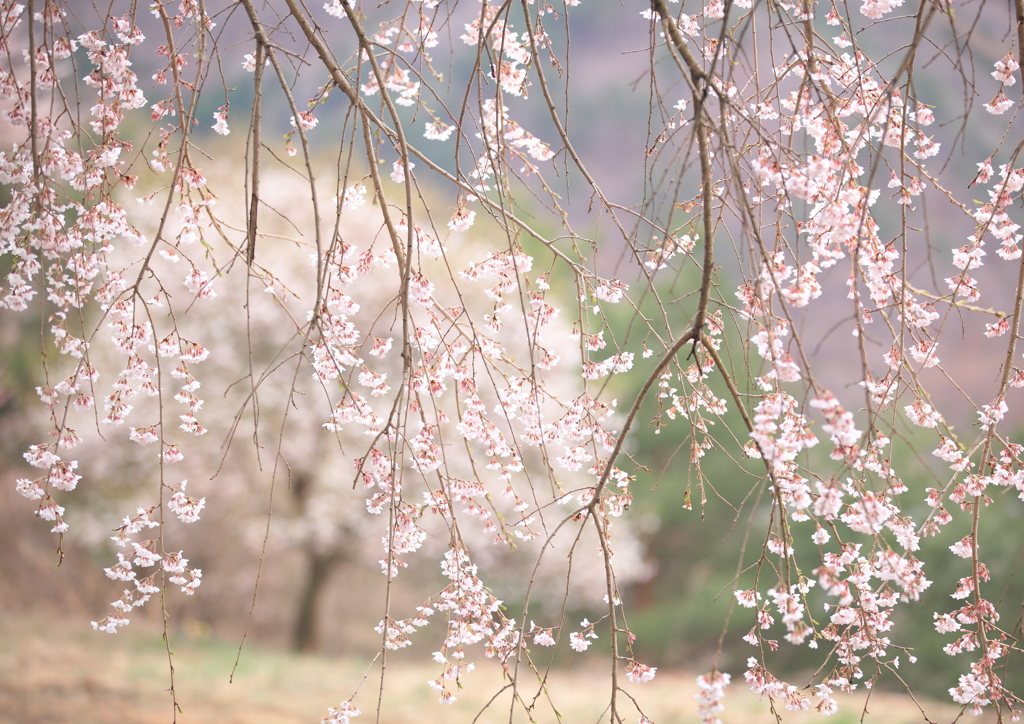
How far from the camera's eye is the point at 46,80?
1.67 m

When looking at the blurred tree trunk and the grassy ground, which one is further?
the blurred tree trunk

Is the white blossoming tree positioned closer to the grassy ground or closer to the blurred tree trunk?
the grassy ground

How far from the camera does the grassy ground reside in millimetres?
4500

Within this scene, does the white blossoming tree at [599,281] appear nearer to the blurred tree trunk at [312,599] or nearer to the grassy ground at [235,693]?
the grassy ground at [235,693]

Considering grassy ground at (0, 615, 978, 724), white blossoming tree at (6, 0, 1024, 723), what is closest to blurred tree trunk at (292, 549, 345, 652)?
grassy ground at (0, 615, 978, 724)

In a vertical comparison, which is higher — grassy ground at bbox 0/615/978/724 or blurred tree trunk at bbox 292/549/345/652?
blurred tree trunk at bbox 292/549/345/652

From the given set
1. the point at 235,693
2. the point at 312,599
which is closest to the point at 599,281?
the point at 235,693

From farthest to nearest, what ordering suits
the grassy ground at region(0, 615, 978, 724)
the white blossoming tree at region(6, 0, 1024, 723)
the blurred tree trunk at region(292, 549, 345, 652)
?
the blurred tree trunk at region(292, 549, 345, 652), the grassy ground at region(0, 615, 978, 724), the white blossoming tree at region(6, 0, 1024, 723)

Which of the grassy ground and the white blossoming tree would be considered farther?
the grassy ground

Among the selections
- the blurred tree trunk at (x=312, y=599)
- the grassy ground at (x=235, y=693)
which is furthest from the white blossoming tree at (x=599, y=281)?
the blurred tree trunk at (x=312, y=599)

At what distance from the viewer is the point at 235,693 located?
520cm

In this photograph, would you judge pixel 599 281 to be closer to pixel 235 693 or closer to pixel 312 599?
pixel 235 693

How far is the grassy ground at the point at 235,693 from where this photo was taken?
177 inches

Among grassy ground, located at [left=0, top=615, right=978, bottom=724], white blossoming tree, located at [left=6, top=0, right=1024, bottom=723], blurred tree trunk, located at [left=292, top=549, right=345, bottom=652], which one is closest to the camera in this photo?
white blossoming tree, located at [left=6, top=0, right=1024, bottom=723]
